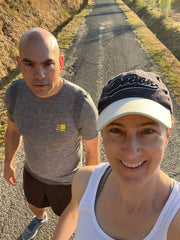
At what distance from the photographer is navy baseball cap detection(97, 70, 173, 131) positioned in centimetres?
93

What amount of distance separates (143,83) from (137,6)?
2659 cm

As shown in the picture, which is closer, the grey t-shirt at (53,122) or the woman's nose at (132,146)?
the woman's nose at (132,146)

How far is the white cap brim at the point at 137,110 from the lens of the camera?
922mm

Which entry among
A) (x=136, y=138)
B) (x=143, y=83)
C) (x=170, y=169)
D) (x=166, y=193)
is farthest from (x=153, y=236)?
(x=170, y=169)

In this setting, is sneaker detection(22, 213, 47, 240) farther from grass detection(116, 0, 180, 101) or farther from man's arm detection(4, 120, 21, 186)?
grass detection(116, 0, 180, 101)

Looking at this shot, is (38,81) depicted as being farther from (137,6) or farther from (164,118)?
(137,6)

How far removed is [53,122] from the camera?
1859 millimetres

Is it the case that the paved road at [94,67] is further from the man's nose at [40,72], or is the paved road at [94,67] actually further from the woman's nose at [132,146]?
the woman's nose at [132,146]

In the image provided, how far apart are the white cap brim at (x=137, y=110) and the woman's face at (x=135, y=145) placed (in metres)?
0.03

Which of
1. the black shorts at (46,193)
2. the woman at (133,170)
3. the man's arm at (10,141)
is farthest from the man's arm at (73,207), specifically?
the man's arm at (10,141)

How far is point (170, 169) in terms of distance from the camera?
4.03 metres

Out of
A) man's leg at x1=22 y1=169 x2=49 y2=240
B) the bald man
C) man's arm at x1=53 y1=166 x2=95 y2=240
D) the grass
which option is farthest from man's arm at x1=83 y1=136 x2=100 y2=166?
the grass

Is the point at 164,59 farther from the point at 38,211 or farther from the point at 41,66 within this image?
the point at 41,66

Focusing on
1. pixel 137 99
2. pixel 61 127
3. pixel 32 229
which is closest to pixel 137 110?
pixel 137 99
